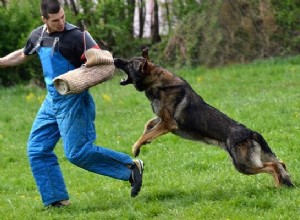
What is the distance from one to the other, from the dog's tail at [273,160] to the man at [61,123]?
1270 mm

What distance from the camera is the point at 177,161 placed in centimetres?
1009

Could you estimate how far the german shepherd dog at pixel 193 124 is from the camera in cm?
788

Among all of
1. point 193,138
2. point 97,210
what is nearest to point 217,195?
point 193,138

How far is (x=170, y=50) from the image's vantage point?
63.3 feet

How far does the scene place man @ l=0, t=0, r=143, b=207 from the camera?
7.66 metres

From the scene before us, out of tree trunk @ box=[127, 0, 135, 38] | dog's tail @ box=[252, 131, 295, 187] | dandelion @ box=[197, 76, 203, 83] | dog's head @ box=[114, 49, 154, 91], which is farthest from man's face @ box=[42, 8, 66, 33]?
tree trunk @ box=[127, 0, 135, 38]

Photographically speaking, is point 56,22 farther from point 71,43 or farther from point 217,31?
point 217,31

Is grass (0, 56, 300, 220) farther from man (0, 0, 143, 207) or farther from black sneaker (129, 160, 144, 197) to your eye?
man (0, 0, 143, 207)

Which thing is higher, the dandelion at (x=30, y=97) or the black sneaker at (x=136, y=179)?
the black sneaker at (x=136, y=179)

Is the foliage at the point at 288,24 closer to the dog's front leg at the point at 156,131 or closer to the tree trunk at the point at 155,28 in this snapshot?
the tree trunk at the point at 155,28

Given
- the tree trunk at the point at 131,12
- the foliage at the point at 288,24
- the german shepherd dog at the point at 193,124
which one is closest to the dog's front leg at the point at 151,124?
the german shepherd dog at the point at 193,124

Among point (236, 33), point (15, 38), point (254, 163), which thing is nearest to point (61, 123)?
point (254, 163)

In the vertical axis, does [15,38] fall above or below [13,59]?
below

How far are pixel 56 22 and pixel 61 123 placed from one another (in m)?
1.00
